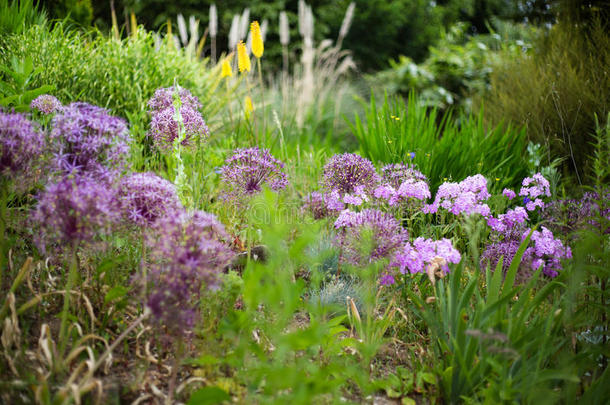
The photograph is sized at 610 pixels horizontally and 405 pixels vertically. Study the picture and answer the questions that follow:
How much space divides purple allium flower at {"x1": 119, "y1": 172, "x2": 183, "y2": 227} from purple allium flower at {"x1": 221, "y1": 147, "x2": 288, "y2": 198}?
582 millimetres

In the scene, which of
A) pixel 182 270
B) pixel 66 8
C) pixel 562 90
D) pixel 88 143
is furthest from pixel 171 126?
pixel 66 8

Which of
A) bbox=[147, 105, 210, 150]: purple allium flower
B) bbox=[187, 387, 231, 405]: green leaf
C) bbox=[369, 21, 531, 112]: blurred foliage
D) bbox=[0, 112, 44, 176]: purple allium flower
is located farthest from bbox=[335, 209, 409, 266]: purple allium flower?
bbox=[369, 21, 531, 112]: blurred foliage

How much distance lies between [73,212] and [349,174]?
1.52 m

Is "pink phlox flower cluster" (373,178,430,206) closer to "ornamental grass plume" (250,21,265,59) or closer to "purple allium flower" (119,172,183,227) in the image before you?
"purple allium flower" (119,172,183,227)

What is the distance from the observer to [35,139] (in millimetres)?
1602

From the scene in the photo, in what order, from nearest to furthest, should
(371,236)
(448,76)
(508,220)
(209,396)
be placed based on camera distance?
1. (209,396)
2. (371,236)
3. (508,220)
4. (448,76)

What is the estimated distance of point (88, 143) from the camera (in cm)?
159

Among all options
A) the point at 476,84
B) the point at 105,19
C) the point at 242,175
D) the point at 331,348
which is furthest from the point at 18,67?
the point at 105,19

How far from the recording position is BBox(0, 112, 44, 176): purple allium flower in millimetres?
1543

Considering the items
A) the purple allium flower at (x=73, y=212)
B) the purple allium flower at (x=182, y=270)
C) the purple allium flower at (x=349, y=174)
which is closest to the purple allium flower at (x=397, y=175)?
the purple allium flower at (x=349, y=174)

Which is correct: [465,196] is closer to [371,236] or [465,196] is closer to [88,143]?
[371,236]

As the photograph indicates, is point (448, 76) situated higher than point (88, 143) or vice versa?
point (88, 143)

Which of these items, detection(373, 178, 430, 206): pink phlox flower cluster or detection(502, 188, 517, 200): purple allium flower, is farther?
detection(502, 188, 517, 200): purple allium flower

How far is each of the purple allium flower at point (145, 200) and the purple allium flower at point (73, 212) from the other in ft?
0.53
